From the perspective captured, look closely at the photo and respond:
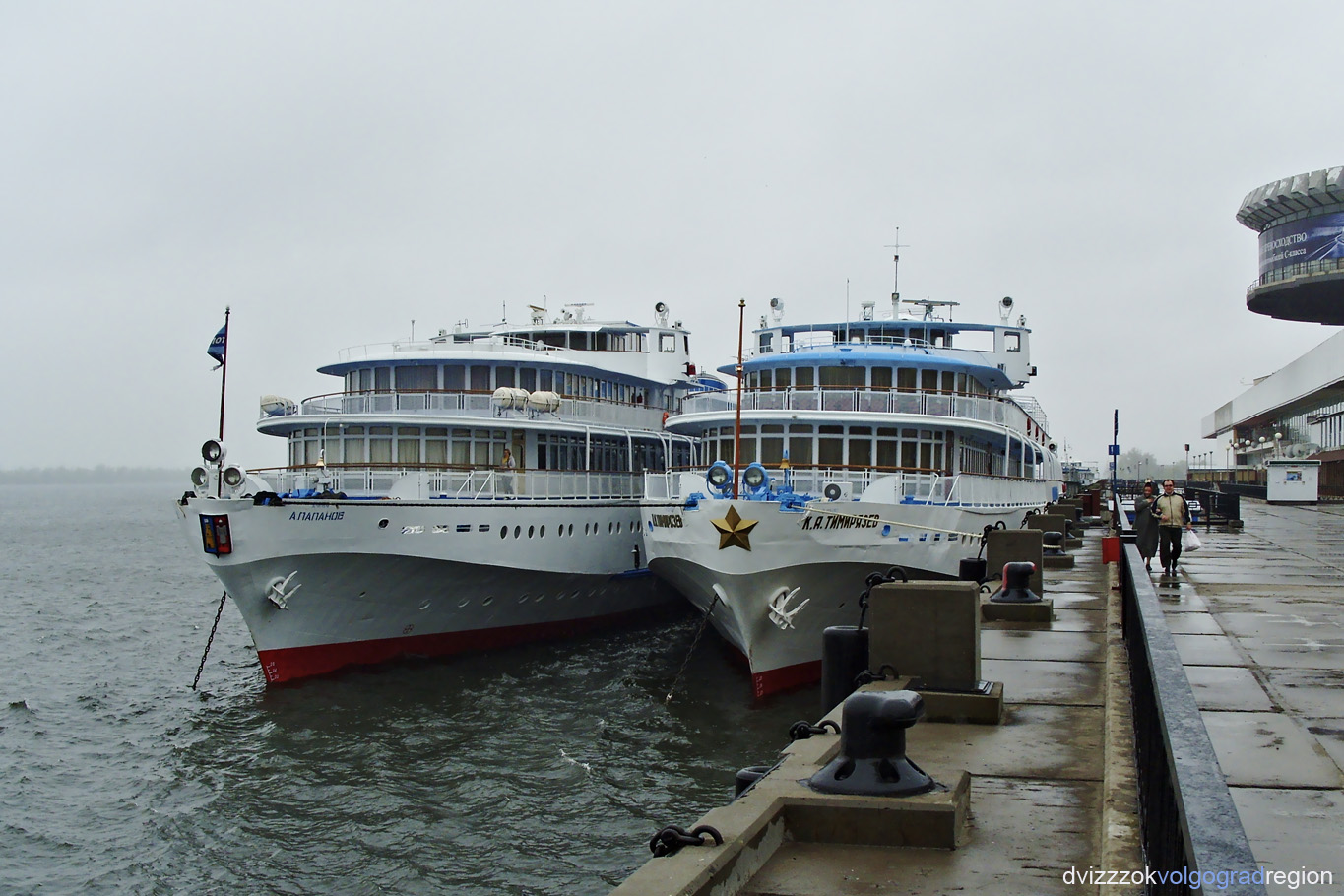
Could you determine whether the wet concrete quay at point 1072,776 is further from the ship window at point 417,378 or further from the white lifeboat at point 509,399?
the ship window at point 417,378

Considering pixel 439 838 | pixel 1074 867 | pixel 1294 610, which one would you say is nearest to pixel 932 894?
pixel 1074 867

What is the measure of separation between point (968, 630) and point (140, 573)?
4876 cm

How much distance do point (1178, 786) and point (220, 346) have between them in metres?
23.6

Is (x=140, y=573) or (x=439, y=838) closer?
(x=439, y=838)

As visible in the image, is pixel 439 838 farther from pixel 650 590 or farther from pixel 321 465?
pixel 650 590

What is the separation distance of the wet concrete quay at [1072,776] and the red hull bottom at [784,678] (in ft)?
24.7

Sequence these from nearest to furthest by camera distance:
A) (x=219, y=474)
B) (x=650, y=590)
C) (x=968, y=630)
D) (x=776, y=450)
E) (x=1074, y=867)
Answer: (x=1074, y=867) < (x=968, y=630) < (x=219, y=474) < (x=776, y=450) < (x=650, y=590)

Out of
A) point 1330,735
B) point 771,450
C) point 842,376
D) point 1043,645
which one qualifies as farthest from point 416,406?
point 1330,735

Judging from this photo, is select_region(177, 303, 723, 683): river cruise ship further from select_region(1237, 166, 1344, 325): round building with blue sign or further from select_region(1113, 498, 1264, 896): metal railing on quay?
select_region(1237, 166, 1344, 325): round building with blue sign

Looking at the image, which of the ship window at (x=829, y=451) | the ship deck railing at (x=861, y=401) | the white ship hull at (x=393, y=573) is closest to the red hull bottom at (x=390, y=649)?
the white ship hull at (x=393, y=573)

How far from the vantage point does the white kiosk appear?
48.4 m

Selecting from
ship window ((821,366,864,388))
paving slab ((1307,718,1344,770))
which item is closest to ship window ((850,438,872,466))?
ship window ((821,366,864,388))

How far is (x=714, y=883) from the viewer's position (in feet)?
16.3

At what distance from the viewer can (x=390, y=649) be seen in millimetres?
23906
